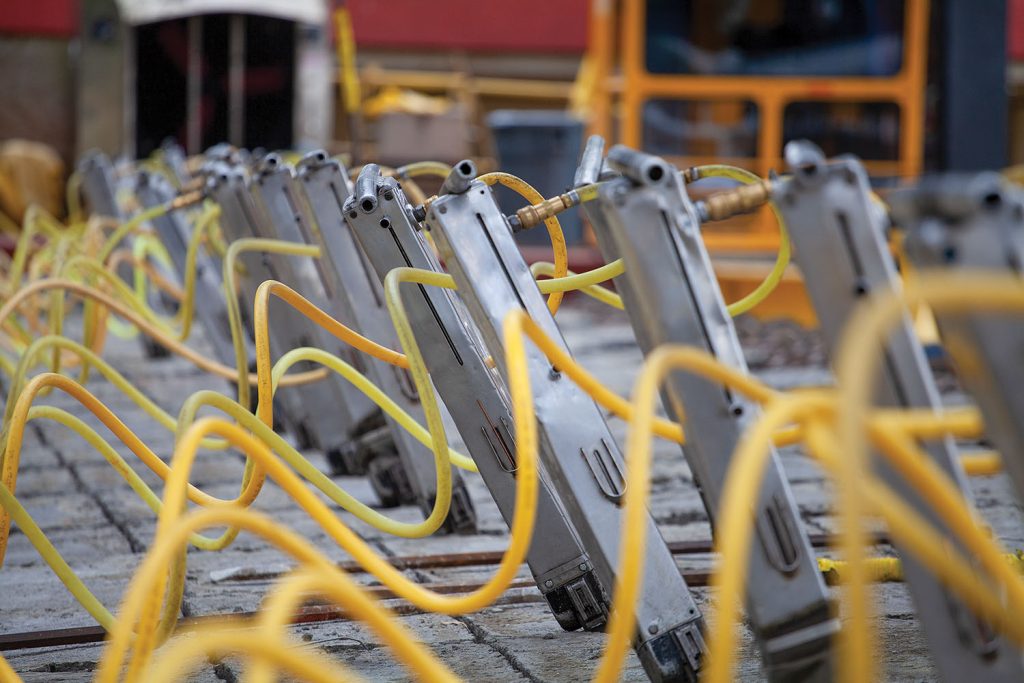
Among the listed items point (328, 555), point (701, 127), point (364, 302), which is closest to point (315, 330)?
point (364, 302)

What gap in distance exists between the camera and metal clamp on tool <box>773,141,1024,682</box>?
1492 mm

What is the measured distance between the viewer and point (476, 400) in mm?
2314

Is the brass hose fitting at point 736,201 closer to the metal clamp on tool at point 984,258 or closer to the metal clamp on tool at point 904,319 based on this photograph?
the metal clamp on tool at point 904,319

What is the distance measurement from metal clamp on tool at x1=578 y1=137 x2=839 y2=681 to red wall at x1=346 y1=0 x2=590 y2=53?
48.6ft

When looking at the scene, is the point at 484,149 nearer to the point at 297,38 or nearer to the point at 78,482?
the point at 297,38

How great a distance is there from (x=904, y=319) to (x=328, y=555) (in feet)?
6.05

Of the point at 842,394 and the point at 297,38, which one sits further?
the point at 297,38

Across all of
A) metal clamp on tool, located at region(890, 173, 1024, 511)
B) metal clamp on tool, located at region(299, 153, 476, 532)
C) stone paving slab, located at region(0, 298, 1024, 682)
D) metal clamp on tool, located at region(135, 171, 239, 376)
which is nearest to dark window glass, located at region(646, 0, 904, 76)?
stone paving slab, located at region(0, 298, 1024, 682)

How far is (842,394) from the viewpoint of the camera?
1197mm

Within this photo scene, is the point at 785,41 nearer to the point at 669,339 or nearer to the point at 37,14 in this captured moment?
the point at 669,339

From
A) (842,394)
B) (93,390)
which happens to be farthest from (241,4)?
(842,394)

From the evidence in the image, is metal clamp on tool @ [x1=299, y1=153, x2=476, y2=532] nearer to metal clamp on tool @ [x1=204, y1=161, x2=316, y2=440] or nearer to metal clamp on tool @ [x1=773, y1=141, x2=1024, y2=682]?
metal clamp on tool @ [x1=204, y1=161, x2=316, y2=440]

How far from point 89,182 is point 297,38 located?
8.87 m

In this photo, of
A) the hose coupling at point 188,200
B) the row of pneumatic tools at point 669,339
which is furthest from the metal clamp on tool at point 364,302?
the hose coupling at point 188,200
